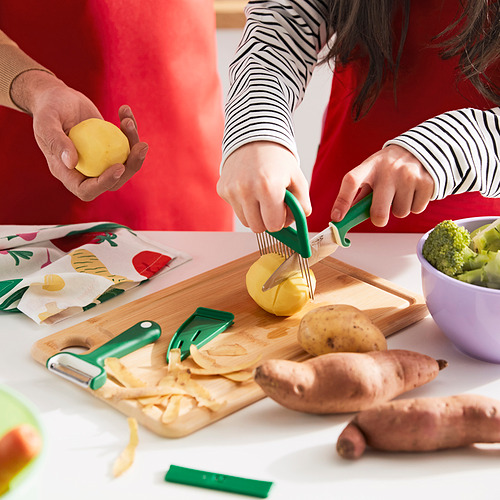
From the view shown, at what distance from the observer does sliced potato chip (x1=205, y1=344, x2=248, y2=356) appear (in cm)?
103

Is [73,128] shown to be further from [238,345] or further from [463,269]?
[463,269]

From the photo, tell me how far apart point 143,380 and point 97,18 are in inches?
48.0

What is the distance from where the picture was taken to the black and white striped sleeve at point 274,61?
1.26 m

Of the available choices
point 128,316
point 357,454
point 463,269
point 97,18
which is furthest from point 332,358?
point 97,18

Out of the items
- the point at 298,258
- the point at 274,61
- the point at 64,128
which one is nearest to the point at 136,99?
the point at 64,128

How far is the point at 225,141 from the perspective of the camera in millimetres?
1239

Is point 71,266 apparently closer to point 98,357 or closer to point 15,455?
point 98,357

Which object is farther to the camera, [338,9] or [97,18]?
[97,18]

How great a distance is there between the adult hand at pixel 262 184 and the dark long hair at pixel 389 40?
0.40 m

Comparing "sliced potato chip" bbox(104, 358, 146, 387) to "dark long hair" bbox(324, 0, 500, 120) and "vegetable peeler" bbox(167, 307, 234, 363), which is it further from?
"dark long hair" bbox(324, 0, 500, 120)

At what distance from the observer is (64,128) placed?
1388 millimetres

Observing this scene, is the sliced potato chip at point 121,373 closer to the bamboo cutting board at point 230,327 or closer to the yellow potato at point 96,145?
the bamboo cutting board at point 230,327

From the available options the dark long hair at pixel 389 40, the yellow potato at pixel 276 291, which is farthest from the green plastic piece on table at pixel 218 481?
the dark long hair at pixel 389 40

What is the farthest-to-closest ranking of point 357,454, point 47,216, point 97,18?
point 47,216 < point 97,18 < point 357,454
